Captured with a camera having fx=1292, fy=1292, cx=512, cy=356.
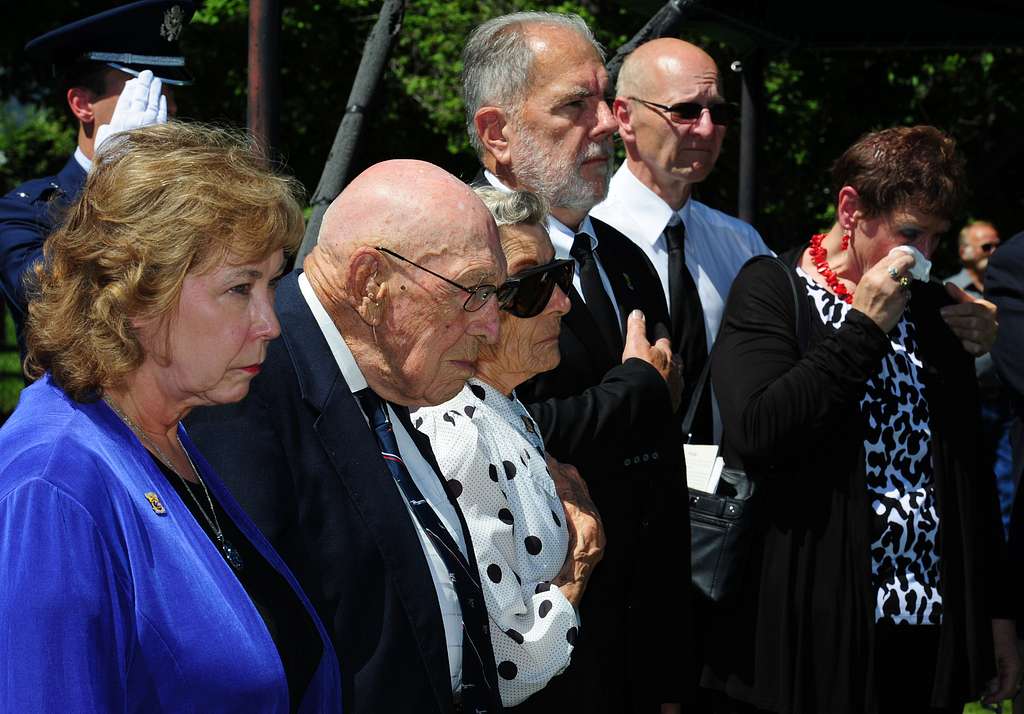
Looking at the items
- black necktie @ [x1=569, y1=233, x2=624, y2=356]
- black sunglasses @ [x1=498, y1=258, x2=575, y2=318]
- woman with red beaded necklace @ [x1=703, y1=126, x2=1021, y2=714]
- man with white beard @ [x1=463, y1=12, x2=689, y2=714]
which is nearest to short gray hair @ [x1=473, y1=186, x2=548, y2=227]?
black sunglasses @ [x1=498, y1=258, x2=575, y2=318]

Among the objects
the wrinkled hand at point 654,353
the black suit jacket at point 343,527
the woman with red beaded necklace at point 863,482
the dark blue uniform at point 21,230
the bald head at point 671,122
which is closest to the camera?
the black suit jacket at point 343,527

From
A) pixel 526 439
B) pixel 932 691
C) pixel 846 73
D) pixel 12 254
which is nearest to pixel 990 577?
pixel 932 691

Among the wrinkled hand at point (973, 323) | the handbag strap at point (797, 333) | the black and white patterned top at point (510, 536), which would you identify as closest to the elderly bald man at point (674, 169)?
the handbag strap at point (797, 333)

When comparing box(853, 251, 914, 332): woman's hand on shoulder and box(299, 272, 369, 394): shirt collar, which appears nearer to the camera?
box(299, 272, 369, 394): shirt collar

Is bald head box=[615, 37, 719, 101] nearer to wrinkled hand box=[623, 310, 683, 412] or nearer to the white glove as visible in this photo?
wrinkled hand box=[623, 310, 683, 412]

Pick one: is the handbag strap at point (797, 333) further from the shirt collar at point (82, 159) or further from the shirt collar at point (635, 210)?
the shirt collar at point (82, 159)

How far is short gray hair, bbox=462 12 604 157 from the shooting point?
3.83 meters

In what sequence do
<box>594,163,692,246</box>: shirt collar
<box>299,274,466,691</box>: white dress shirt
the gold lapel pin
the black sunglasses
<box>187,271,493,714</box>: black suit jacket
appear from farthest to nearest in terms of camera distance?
<box>594,163,692,246</box>: shirt collar < the black sunglasses < <box>299,274,466,691</box>: white dress shirt < <box>187,271,493,714</box>: black suit jacket < the gold lapel pin

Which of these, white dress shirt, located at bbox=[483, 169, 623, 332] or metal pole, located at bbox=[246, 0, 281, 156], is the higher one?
metal pole, located at bbox=[246, 0, 281, 156]

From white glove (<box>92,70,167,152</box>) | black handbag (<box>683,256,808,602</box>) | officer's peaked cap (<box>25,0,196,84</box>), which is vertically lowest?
black handbag (<box>683,256,808,602</box>)

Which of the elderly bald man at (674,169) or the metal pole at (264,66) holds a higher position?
the metal pole at (264,66)

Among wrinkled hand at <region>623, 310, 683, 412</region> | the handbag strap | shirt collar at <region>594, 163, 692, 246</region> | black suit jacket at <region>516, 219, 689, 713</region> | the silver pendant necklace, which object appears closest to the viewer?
the silver pendant necklace

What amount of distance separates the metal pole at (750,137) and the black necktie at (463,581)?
11.4ft

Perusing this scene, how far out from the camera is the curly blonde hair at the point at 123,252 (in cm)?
187
